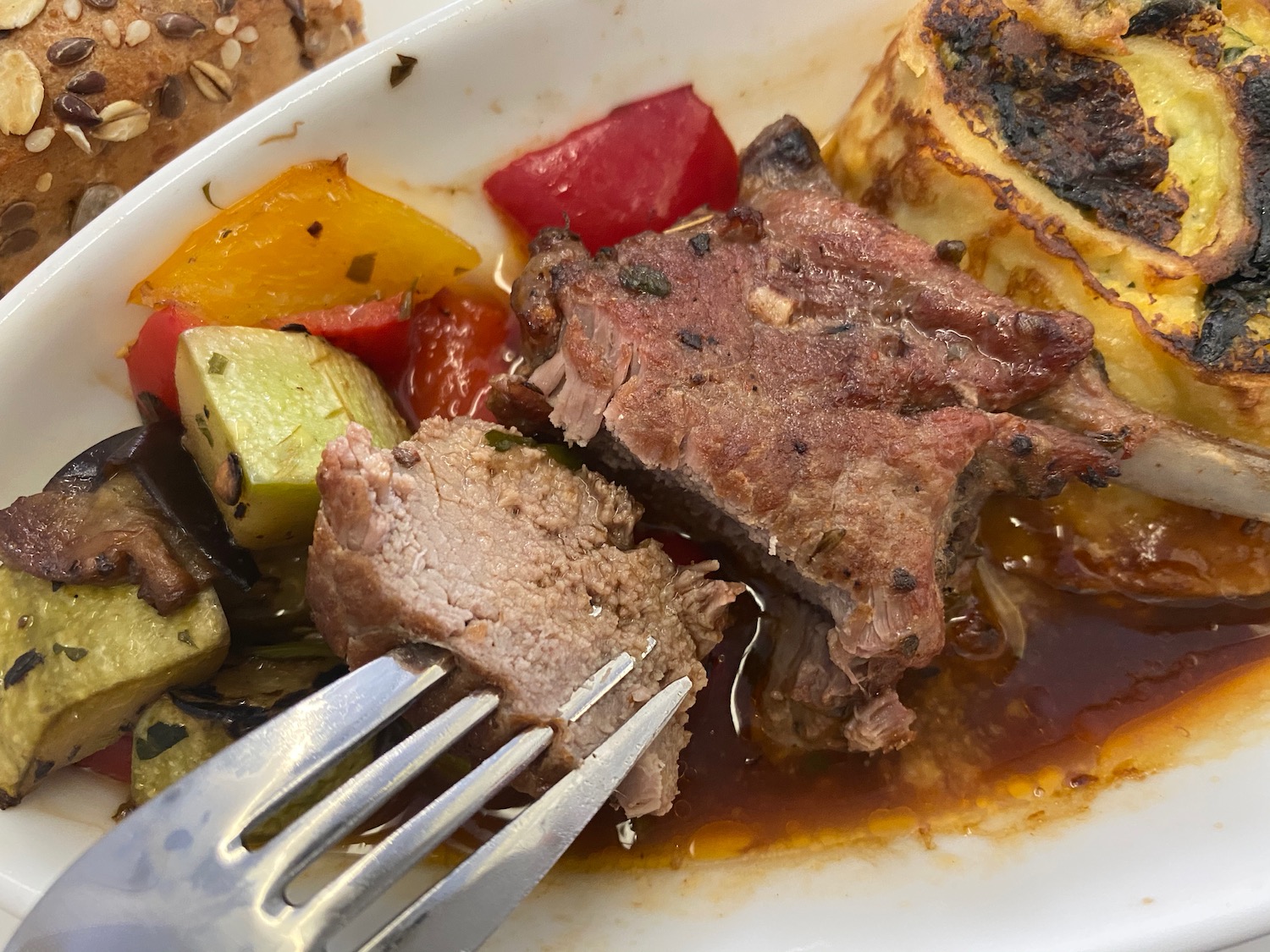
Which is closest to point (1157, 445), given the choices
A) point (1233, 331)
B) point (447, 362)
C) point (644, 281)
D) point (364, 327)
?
point (1233, 331)

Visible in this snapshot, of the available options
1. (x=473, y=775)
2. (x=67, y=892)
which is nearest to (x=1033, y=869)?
(x=473, y=775)

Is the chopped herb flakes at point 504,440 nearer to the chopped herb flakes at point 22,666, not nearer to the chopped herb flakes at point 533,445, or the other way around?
the chopped herb flakes at point 533,445

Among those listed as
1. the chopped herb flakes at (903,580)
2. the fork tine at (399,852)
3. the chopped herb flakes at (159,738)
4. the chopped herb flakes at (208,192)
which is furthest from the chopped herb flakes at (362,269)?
the chopped herb flakes at (903,580)

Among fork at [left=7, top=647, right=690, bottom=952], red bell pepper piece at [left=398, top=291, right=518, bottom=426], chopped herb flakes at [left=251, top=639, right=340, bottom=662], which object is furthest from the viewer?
red bell pepper piece at [left=398, top=291, right=518, bottom=426]

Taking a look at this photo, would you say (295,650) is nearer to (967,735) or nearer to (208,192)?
(208,192)

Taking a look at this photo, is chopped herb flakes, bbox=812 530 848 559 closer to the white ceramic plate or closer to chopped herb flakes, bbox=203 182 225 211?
A: the white ceramic plate

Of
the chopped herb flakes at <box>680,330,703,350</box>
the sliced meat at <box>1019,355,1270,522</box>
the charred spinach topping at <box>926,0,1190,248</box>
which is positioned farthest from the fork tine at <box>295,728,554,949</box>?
the charred spinach topping at <box>926,0,1190,248</box>
